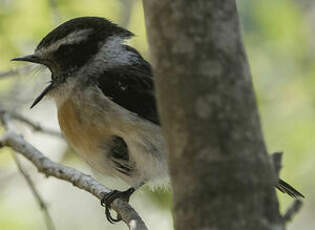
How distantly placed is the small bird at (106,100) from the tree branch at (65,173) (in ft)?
0.55

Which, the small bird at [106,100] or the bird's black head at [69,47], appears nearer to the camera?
the small bird at [106,100]

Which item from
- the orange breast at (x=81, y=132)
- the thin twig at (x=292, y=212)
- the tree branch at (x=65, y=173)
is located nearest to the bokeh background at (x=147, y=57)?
the tree branch at (x=65, y=173)

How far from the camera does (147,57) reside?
5746mm

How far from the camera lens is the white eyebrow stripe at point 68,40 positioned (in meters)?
4.43

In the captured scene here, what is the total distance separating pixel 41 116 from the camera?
6246 millimetres

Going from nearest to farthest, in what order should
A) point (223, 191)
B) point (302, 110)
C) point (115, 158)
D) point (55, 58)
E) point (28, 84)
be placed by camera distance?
point (223, 191) → point (115, 158) → point (55, 58) → point (28, 84) → point (302, 110)

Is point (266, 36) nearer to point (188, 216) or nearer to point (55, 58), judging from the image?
point (55, 58)

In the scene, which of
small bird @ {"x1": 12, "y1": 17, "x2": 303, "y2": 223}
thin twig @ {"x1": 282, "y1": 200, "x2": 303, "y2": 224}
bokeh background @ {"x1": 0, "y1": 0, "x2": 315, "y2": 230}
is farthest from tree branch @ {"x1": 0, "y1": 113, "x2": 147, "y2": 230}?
thin twig @ {"x1": 282, "y1": 200, "x2": 303, "y2": 224}

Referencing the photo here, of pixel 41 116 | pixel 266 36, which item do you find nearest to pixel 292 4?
pixel 266 36

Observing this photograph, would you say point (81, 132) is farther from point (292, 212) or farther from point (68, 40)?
point (292, 212)

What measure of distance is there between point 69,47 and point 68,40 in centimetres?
5

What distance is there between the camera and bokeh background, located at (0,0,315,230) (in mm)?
5414

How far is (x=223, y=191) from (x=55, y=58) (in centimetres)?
283

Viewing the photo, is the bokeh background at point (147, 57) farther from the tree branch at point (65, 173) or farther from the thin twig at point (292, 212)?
the thin twig at point (292, 212)
